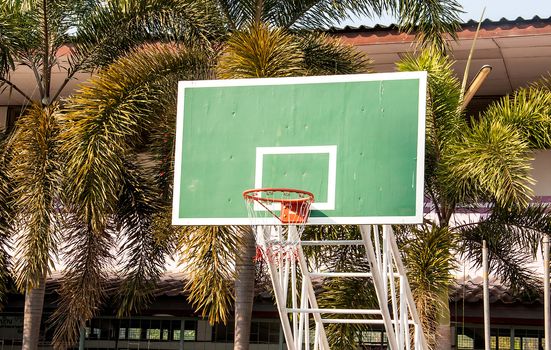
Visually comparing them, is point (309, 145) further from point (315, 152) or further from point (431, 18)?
point (431, 18)

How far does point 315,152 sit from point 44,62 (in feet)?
20.0

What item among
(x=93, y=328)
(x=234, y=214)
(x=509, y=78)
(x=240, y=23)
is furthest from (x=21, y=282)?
(x=509, y=78)

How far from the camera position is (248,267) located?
52.1 ft

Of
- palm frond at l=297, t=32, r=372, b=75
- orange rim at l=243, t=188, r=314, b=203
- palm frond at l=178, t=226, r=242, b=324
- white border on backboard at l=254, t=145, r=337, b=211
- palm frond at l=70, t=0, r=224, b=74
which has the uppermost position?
palm frond at l=70, t=0, r=224, b=74

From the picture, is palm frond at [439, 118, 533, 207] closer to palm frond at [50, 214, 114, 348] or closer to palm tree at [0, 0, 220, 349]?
palm tree at [0, 0, 220, 349]

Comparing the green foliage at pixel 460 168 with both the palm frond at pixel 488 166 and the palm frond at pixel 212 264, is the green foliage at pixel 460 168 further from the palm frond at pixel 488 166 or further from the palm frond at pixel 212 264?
the palm frond at pixel 212 264

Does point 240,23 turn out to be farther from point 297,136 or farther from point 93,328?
point 93,328

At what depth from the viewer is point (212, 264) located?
13.9 metres

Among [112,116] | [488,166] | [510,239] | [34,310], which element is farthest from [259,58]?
[34,310]

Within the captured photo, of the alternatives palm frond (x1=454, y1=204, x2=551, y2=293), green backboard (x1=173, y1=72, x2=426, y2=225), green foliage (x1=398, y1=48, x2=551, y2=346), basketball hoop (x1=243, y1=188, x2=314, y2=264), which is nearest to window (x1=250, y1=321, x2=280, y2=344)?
palm frond (x1=454, y1=204, x2=551, y2=293)

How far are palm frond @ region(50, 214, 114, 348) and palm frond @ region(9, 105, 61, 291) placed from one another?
95 centimetres

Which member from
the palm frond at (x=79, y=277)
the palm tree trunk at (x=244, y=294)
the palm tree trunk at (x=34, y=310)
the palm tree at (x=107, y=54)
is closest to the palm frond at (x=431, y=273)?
the palm tree trunk at (x=244, y=294)

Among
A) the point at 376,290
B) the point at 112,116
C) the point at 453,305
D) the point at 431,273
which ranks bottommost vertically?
the point at 376,290

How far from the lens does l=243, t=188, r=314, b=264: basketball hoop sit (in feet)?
38.9
